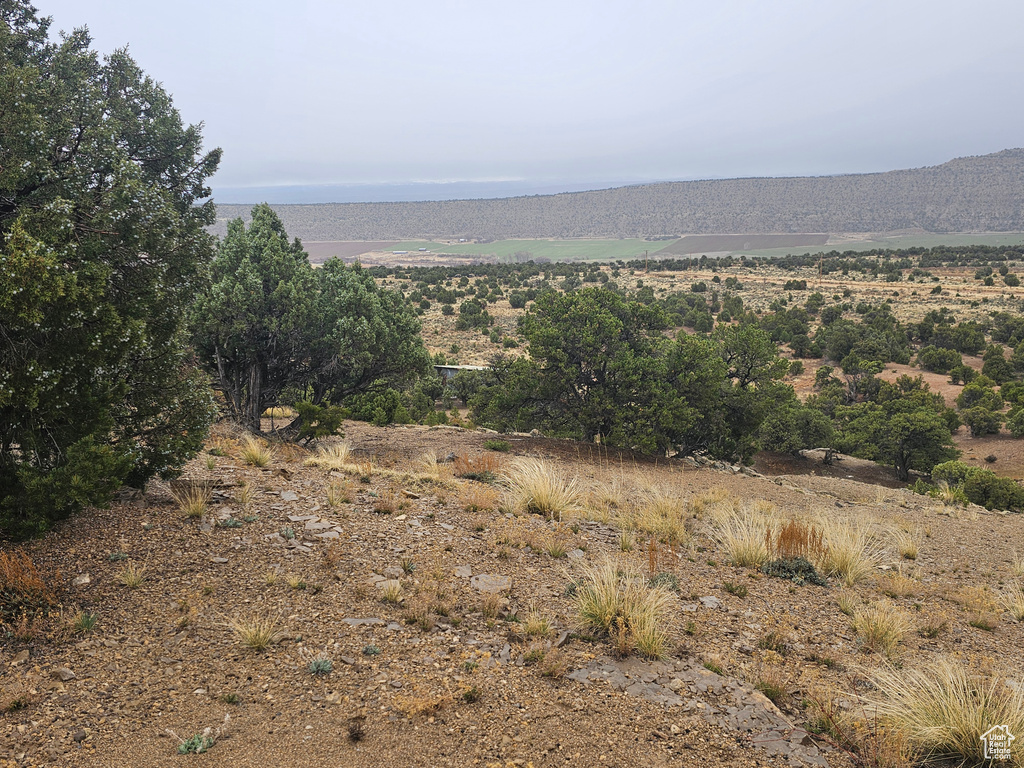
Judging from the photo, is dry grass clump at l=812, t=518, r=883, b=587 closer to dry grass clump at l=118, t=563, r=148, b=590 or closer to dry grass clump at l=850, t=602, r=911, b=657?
dry grass clump at l=850, t=602, r=911, b=657

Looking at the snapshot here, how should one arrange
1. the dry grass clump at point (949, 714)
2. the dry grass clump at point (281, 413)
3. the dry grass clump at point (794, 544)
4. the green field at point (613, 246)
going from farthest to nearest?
the green field at point (613, 246), the dry grass clump at point (281, 413), the dry grass clump at point (794, 544), the dry grass clump at point (949, 714)

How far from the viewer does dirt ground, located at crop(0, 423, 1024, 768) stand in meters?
3.74

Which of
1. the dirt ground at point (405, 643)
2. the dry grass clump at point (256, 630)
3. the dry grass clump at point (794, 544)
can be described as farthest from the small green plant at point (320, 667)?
the dry grass clump at point (794, 544)

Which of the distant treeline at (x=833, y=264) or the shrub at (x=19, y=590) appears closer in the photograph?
the shrub at (x=19, y=590)

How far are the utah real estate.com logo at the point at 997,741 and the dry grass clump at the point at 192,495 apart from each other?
7347mm

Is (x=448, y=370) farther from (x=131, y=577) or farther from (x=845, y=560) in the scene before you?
(x=131, y=577)

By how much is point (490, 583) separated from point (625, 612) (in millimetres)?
1618

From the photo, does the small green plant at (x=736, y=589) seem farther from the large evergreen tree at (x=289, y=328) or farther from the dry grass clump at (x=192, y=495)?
the large evergreen tree at (x=289, y=328)

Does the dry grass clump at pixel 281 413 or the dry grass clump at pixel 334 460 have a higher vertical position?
the dry grass clump at pixel 334 460

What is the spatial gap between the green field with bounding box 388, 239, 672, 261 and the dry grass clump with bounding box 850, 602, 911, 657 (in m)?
99.0

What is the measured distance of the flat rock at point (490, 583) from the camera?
597 cm

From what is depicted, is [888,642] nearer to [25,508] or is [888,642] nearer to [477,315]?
[25,508]

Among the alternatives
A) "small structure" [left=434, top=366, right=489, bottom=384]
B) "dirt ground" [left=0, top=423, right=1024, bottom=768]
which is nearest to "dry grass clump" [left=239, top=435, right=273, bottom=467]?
"dirt ground" [left=0, top=423, right=1024, bottom=768]

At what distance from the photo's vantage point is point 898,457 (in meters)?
21.8
